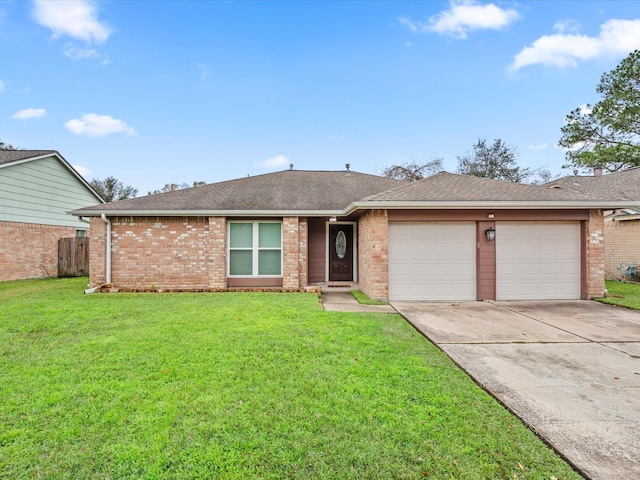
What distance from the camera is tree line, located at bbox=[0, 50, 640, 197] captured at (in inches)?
798

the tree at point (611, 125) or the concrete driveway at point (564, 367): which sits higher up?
the tree at point (611, 125)

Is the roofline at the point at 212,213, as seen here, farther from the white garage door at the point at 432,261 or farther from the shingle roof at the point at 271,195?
the white garage door at the point at 432,261

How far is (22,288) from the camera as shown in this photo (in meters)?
10.2

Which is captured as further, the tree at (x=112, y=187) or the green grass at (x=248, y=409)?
the tree at (x=112, y=187)

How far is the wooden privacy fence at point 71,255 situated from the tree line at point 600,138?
974 centimetres

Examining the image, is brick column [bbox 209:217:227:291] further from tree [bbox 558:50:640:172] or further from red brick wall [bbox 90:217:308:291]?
tree [bbox 558:50:640:172]

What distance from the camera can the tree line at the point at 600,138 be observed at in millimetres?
20281

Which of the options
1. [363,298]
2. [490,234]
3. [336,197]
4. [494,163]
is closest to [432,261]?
[490,234]

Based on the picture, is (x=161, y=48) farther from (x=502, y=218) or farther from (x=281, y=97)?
(x=502, y=218)

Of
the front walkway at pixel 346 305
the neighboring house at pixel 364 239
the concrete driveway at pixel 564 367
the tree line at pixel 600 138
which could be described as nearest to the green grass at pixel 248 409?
the concrete driveway at pixel 564 367

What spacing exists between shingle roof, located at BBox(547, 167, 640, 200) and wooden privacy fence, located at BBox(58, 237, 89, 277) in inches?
813

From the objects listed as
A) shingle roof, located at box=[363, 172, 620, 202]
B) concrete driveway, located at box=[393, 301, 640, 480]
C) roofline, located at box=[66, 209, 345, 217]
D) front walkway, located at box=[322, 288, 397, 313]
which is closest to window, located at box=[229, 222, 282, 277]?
roofline, located at box=[66, 209, 345, 217]

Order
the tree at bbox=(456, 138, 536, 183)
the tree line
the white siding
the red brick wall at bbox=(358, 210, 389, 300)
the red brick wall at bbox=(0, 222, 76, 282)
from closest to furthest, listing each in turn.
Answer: the red brick wall at bbox=(358, 210, 389, 300)
the red brick wall at bbox=(0, 222, 76, 282)
the white siding
the tree line
the tree at bbox=(456, 138, 536, 183)

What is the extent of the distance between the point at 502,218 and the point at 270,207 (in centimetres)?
652
